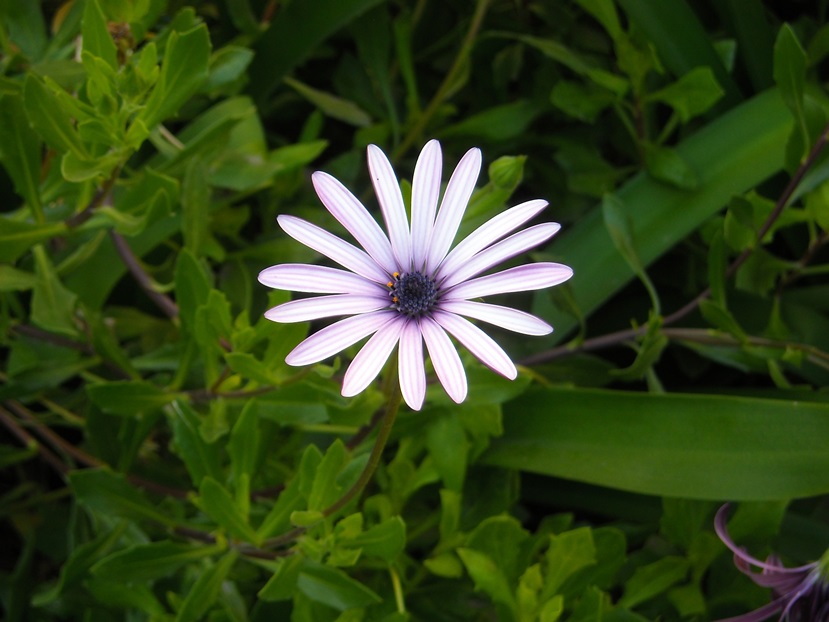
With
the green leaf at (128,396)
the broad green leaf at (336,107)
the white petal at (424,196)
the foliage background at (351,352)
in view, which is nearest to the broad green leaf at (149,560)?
the foliage background at (351,352)

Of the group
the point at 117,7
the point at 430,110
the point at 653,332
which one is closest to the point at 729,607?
the point at 653,332

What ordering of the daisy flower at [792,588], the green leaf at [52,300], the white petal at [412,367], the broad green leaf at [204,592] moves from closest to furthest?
the white petal at [412,367], the daisy flower at [792,588], the broad green leaf at [204,592], the green leaf at [52,300]

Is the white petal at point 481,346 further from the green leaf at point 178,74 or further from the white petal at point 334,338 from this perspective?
the green leaf at point 178,74

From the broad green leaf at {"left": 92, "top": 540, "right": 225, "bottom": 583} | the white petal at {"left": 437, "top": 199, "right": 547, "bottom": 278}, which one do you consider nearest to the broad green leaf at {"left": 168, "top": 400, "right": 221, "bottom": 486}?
the broad green leaf at {"left": 92, "top": 540, "right": 225, "bottom": 583}

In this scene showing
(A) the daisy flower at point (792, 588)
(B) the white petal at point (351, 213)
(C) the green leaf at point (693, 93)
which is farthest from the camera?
(C) the green leaf at point (693, 93)

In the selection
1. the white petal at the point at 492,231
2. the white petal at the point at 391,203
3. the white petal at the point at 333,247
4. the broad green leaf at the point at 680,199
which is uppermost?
the broad green leaf at the point at 680,199

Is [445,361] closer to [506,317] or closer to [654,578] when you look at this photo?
[506,317]

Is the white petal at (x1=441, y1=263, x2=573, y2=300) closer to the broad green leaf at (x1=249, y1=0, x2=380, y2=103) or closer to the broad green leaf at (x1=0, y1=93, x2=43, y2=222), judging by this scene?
the broad green leaf at (x1=0, y1=93, x2=43, y2=222)
